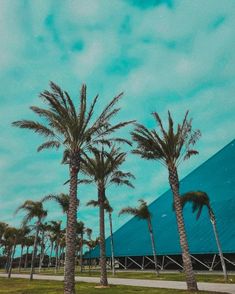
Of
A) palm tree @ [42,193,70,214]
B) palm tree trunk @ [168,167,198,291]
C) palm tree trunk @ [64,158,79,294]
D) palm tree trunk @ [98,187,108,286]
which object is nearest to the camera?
palm tree trunk @ [64,158,79,294]

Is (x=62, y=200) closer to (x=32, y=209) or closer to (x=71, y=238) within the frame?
(x=32, y=209)

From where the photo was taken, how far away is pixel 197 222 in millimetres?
48375

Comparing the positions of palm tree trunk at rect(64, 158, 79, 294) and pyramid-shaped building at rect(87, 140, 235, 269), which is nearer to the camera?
palm tree trunk at rect(64, 158, 79, 294)

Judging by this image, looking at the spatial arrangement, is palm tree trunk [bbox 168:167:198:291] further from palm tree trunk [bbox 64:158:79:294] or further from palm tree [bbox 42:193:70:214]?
palm tree [bbox 42:193:70:214]

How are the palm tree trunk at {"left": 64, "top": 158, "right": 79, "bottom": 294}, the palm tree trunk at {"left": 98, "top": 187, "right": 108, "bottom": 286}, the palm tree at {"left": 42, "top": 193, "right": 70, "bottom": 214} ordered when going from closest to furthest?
the palm tree trunk at {"left": 64, "top": 158, "right": 79, "bottom": 294}
the palm tree trunk at {"left": 98, "top": 187, "right": 108, "bottom": 286}
the palm tree at {"left": 42, "top": 193, "right": 70, "bottom": 214}

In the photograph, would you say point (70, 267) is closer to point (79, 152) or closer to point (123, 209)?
point (79, 152)

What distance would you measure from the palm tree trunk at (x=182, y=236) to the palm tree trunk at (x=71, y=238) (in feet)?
24.9

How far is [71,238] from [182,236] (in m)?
8.08

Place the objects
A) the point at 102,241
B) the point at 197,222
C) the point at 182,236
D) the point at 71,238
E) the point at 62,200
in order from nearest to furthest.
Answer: the point at 71,238 < the point at 182,236 < the point at 102,241 < the point at 62,200 < the point at 197,222

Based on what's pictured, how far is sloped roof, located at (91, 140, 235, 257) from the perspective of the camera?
139ft

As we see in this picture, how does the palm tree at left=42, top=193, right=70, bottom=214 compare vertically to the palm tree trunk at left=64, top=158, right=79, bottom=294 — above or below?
above

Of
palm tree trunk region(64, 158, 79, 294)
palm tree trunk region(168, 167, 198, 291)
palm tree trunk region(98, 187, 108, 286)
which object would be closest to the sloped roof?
palm tree trunk region(98, 187, 108, 286)

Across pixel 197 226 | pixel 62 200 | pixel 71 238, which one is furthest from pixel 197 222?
pixel 71 238

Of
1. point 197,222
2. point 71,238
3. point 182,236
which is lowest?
point 71,238
